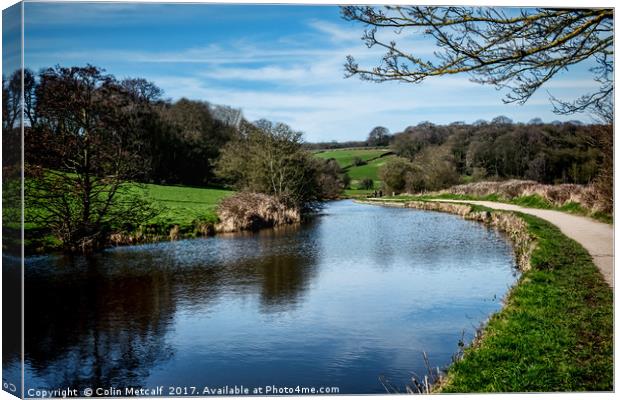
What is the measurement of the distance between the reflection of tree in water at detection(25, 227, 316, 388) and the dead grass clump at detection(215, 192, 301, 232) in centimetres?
295

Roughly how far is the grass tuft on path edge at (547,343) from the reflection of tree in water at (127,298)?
3404 mm

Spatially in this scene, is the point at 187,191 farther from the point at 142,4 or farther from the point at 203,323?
the point at 142,4

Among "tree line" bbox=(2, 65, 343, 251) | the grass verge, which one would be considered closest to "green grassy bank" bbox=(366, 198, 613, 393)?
the grass verge

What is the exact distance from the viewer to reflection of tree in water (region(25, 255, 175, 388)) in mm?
6320

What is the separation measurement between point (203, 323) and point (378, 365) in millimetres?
2729

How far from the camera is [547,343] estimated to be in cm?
584

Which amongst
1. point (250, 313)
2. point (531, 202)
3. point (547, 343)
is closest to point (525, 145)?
point (547, 343)

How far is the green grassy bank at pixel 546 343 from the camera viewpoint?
5.30 m

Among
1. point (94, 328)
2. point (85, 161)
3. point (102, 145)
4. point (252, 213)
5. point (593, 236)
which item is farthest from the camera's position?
point (252, 213)

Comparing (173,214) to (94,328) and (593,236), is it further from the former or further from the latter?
(593,236)

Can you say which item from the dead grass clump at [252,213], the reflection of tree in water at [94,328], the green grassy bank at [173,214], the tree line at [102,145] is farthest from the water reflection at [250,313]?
the dead grass clump at [252,213]

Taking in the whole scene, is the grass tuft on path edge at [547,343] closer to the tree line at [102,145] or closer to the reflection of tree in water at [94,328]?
the reflection of tree in water at [94,328]

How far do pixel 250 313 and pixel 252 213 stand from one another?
10058mm

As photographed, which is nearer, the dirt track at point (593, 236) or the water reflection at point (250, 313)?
the water reflection at point (250, 313)
